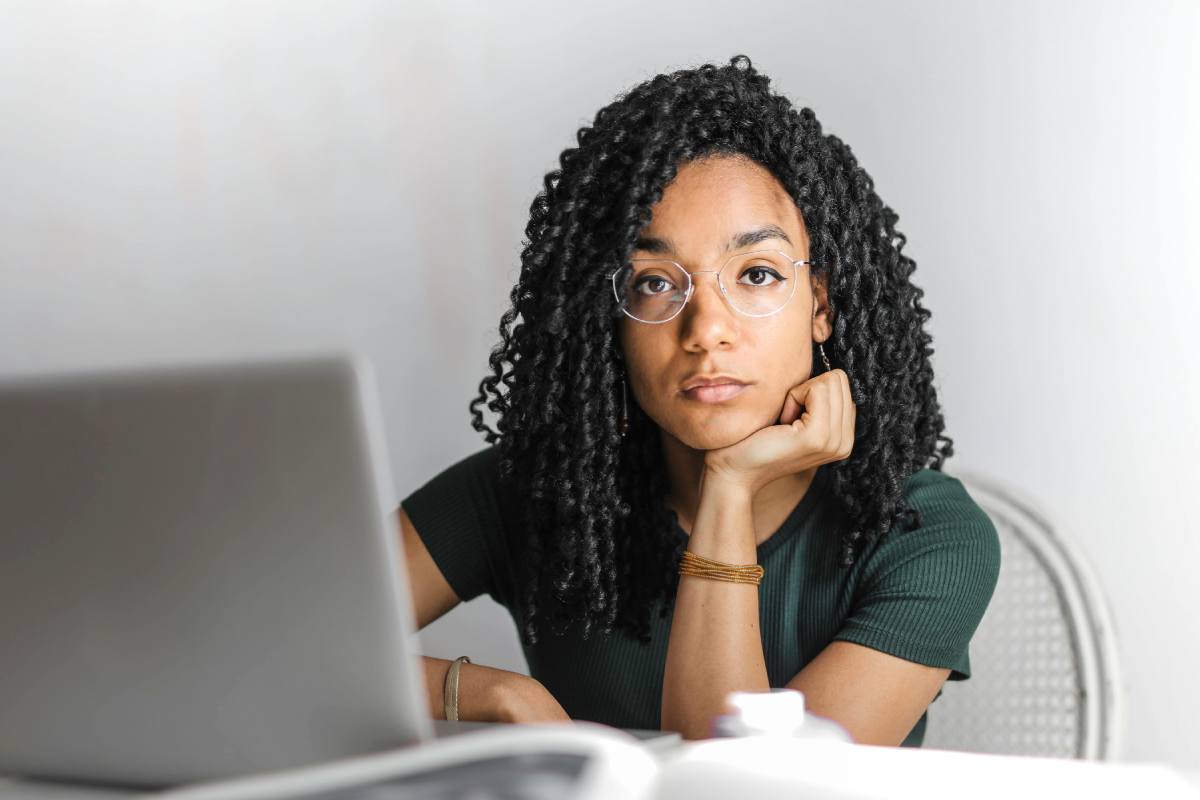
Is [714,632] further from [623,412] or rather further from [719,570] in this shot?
[623,412]

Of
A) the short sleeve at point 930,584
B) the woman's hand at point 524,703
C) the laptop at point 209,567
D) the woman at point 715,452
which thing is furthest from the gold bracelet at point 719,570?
the laptop at point 209,567

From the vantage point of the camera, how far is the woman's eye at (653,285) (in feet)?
4.60

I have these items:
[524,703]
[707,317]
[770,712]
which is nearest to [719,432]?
[707,317]

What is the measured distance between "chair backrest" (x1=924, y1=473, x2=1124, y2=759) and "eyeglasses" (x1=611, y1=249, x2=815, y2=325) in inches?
21.6

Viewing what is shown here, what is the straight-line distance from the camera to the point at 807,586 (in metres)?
1.48

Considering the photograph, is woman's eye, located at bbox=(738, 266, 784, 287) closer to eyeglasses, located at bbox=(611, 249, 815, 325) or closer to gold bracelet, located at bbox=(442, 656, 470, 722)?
eyeglasses, located at bbox=(611, 249, 815, 325)

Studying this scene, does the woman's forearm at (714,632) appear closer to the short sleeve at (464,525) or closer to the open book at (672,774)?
the short sleeve at (464,525)

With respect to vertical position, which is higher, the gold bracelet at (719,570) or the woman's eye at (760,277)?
the woman's eye at (760,277)

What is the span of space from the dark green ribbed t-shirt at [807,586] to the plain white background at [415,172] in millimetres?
538

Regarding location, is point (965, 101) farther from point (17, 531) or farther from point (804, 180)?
point (17, 531)

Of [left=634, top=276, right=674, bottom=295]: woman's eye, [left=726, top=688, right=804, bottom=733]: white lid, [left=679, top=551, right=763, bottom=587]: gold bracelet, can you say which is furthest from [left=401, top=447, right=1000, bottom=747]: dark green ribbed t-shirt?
[left=726, top=688, right=804, bottom=733]: white lid

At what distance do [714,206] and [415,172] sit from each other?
102 centimetres

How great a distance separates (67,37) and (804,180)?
61.5 inches

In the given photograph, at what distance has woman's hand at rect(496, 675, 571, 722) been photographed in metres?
Answer: 1.19
